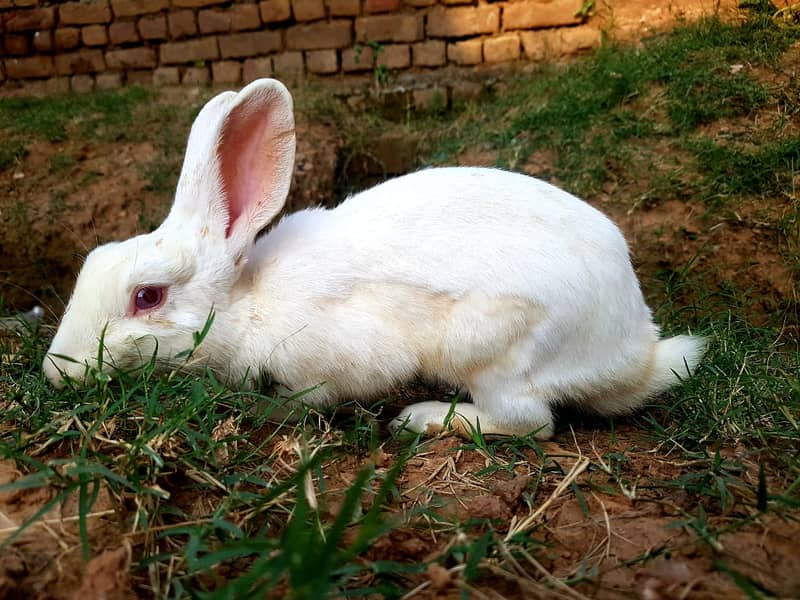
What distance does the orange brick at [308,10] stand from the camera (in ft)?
17.0

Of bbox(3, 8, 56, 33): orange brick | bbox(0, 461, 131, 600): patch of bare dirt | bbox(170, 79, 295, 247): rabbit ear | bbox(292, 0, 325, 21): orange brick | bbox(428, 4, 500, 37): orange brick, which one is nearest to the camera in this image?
bbox(0, 461, 131, 600): patch of bare dirt

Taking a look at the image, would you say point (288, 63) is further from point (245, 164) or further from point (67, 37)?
point (245, 164)

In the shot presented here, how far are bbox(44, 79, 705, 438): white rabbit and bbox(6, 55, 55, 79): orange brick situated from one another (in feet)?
15.0

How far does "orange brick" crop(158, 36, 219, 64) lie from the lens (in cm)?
545

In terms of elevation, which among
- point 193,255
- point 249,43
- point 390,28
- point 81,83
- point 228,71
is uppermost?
point 390,28

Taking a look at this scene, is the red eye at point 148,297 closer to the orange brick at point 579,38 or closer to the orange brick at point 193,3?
the orange brick at point 579,38

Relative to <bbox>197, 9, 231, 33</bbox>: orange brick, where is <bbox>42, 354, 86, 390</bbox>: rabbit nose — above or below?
below

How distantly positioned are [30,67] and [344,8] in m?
2.99

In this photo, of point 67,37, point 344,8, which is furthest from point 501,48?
point 67,37

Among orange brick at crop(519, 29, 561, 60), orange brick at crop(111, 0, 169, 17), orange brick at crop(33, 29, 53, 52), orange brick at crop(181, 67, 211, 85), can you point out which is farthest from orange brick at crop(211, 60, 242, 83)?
orange brick at crop(519, 29, 561, 60)

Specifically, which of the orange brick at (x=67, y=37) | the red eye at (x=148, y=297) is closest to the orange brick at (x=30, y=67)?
the orange brick at (x=67, y=37)

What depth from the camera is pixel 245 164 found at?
7.41 feet

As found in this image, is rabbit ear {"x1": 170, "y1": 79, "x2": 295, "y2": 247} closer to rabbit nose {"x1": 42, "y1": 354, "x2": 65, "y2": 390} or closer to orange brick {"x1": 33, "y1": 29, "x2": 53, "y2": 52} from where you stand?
rabbit nose {"x1": 42, "y1": 354, "x2": 65, "y2": 390}

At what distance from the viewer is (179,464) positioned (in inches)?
65.5
